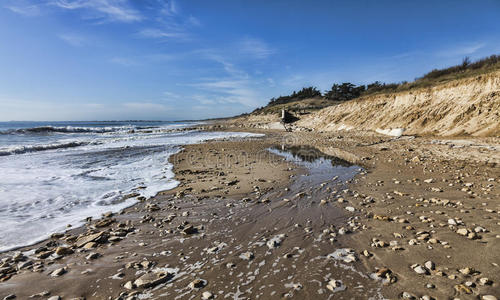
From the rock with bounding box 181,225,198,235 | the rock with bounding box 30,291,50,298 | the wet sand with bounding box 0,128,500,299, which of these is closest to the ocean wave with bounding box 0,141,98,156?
the wet sand with bounding box 0,128,500,299

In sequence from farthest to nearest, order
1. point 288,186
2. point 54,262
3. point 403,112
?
point 403,112 → point 288,186 → point 54,262

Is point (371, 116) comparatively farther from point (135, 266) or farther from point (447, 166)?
point (135, 266)

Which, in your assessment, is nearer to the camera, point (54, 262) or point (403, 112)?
point (54, 262)

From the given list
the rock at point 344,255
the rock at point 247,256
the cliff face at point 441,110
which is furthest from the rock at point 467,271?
the cliff face at point 441,110

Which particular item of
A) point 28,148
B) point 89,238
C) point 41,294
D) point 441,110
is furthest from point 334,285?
point 28,148

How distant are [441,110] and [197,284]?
932 inches

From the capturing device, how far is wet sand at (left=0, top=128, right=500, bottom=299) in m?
3.32

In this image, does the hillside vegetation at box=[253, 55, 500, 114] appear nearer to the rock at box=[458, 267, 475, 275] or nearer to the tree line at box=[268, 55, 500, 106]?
the tree line at box=[268, 55, 500, 106]

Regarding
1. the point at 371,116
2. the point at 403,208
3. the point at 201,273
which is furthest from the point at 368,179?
the point at 371,116

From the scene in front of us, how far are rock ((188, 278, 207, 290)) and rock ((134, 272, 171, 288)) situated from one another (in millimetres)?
476

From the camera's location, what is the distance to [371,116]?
1086 inches

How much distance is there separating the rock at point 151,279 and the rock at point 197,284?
0.48 m

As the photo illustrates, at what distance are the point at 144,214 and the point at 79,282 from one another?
2.69m

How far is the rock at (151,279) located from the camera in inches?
138
